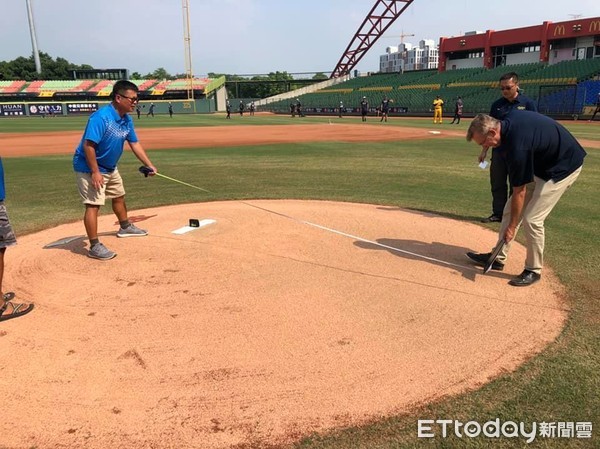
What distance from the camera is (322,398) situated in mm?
2760

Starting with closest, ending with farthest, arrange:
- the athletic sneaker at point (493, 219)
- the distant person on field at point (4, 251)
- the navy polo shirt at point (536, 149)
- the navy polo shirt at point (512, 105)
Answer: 1. the distant person on field at point (4, 251)
2. the navy polo shirt at point (536, 149)
3. the navy polo shirt at point (512, 105)
4. the athletic sneaker at point (493, 219)

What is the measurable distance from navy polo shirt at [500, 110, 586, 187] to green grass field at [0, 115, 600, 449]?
1156 millimetres

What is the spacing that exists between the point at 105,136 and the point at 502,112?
16.9 ft

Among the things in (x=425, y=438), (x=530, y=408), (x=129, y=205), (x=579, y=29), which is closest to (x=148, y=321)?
(x=425, y=438)

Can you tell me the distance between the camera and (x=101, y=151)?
5.26 metres

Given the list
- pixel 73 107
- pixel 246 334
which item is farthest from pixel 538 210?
pixel 73 107

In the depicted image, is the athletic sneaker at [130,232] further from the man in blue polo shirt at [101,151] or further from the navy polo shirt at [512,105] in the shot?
the navy polo shirt at [512,105]

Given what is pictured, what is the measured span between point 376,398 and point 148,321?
2.00 metres

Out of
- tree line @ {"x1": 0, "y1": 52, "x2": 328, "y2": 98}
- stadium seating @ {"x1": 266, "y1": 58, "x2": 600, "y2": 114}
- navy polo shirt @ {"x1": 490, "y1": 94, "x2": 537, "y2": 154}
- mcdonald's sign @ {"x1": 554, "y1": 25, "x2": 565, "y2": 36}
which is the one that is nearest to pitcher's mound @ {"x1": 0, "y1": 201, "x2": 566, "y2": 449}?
navy polo shirt @ {"x1": 490, "y1": 94, "x2": 537, "y2": 154}

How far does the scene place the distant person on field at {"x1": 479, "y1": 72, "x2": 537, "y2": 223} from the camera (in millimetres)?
5906

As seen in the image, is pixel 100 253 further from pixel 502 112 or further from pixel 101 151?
pixel 502 112

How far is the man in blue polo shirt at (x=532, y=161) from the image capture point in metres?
3.89

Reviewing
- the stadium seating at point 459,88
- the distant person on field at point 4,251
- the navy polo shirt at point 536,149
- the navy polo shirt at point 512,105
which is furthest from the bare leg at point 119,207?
the stadium seating at point 459,88

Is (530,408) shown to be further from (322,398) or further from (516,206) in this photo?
(516,206)
